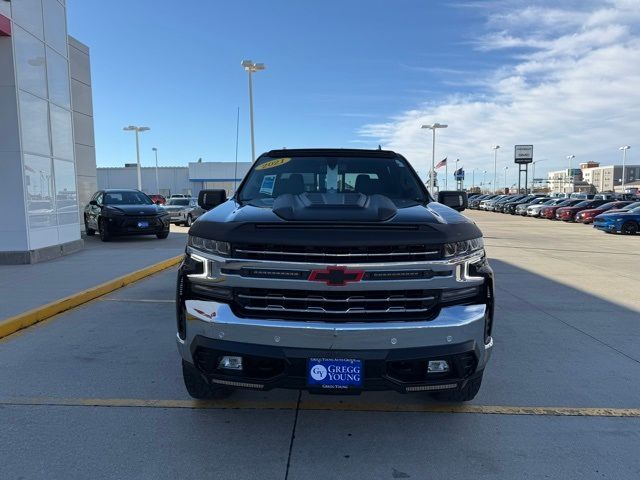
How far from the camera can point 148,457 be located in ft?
9.86

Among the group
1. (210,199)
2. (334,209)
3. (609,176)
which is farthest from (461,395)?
(609,176)

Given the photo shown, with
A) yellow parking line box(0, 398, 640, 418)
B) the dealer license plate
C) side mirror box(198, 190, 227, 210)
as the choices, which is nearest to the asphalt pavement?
yellow parking line box(0, 398, 640, 418)

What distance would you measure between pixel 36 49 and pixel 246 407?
426 inches

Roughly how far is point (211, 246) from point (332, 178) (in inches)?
71.6

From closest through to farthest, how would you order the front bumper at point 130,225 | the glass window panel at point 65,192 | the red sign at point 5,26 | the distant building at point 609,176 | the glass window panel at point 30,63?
the red sign at point 5,26
the glass window panel at point 30,63
the glass window panel at point 65,192
the front bumper at point 130,225
the distant building at point 609,176

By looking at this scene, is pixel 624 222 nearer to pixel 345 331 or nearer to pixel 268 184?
pixel 268 184

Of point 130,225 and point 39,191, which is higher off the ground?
point 39,191

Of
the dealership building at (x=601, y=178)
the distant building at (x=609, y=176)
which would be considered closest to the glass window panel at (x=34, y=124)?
the dealership building at (x=601, y=178)

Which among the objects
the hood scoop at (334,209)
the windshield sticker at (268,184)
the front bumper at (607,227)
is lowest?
the front bumper at (607,227)

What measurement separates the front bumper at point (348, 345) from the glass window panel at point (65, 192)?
10543 millimetres

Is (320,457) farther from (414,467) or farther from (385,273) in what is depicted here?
(385,273)

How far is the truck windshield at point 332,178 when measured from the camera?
437cm

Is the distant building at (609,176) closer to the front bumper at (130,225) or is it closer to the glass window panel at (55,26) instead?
the front bumper at (130,225)

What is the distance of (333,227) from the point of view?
9.46ft
